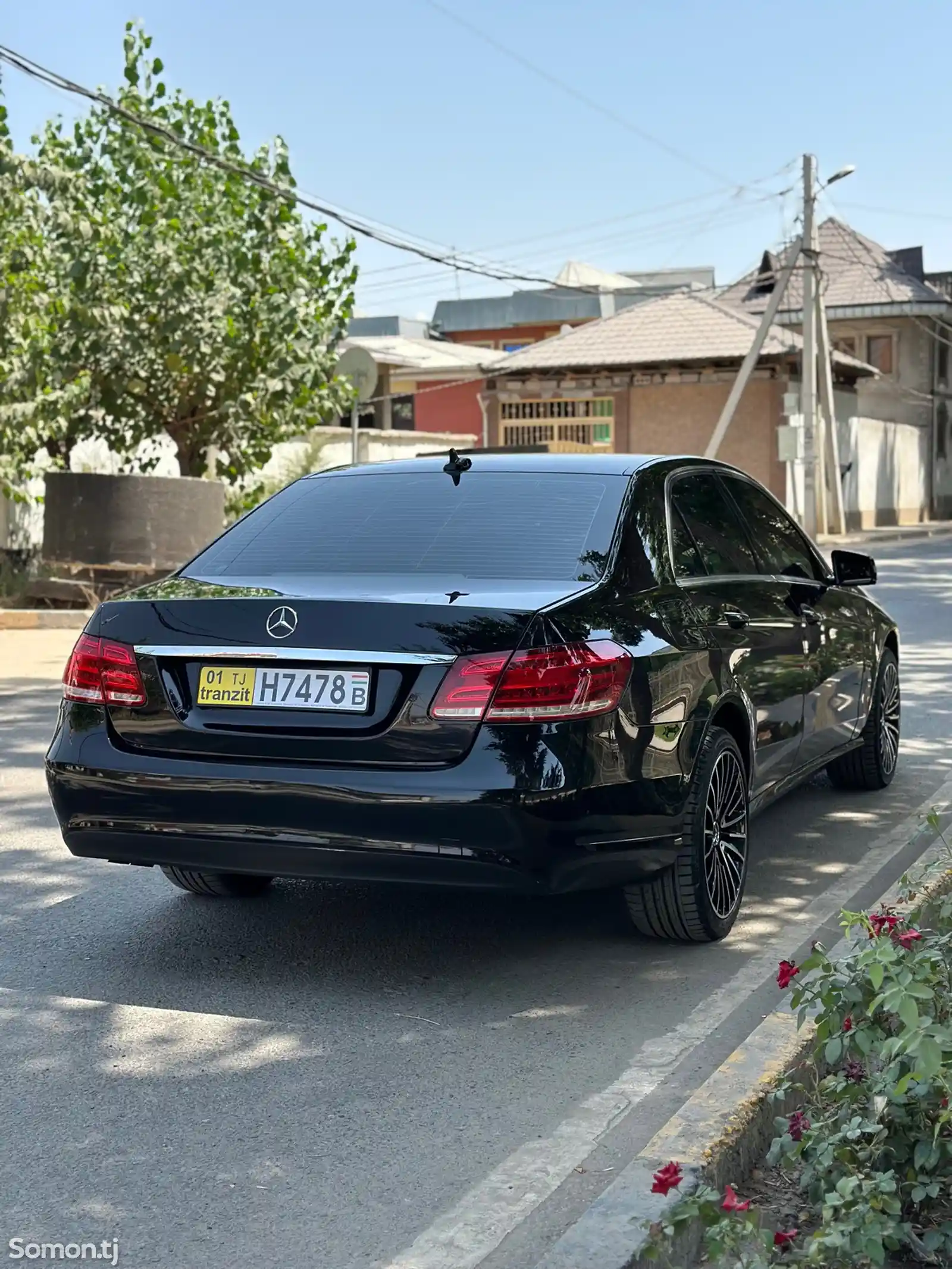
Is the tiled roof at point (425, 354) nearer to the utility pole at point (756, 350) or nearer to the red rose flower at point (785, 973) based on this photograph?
the utility pole at point (756, 350)

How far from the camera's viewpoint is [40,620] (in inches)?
614

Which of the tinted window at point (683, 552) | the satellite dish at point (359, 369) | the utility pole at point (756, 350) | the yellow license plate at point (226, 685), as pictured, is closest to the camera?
the yellow license plate at point (226, 685)

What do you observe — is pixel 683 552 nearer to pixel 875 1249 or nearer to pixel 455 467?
pixel 455 467

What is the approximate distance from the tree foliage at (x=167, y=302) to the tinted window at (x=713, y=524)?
11318 mm

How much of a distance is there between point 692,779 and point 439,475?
1.40m

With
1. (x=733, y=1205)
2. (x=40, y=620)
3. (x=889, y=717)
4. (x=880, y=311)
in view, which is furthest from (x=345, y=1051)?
(x=880, y=311)

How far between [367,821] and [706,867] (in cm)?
119

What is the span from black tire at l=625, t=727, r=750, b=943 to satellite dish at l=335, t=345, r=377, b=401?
13.2 m

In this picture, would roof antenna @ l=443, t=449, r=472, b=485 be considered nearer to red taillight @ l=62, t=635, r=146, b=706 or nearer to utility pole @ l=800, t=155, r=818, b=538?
red taillight @ l=62, t=635, r=146, b=706

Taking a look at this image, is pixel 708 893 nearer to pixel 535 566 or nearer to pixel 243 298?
pixel 535 566

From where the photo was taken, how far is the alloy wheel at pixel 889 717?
25.3 ft

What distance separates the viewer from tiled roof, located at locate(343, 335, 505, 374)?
43.7m

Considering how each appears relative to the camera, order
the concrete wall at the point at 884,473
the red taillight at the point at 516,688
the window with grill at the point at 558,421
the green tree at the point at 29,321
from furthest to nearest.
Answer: the window with grill at the point at 558,421 < the concrete wall at the point at 884,473 < the green tree at the point at 29,321 < the red taillight at the point at 516,688

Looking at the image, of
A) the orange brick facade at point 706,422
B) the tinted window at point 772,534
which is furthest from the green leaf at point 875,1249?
the orange brick facade at point 706,422
